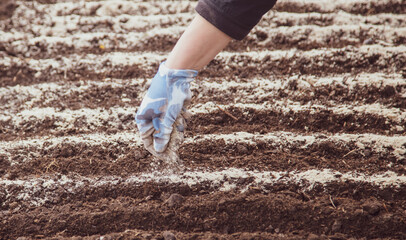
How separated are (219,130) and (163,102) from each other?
1.73 ft

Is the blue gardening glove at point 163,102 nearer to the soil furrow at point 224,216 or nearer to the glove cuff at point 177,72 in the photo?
the glove cuff at point 177,72

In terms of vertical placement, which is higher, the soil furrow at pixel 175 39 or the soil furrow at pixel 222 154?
the soil furrow at pixel 175 39

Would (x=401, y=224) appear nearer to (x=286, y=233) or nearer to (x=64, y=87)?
(x=286, y=233)

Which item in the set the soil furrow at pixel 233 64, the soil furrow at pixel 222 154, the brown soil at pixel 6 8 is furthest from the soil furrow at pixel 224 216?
the brown soil at pixel 6 8

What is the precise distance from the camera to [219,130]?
1862 millimetres

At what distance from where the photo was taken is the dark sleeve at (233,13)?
1135 millimetres

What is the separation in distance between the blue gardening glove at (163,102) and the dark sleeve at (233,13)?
0.26 m

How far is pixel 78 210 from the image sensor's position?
1.58 metres

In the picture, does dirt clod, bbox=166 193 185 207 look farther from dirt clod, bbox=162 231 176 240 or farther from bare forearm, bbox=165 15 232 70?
bare forearm, bbox=165 15 232 70

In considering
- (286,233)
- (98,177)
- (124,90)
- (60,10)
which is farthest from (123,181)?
(60,10)

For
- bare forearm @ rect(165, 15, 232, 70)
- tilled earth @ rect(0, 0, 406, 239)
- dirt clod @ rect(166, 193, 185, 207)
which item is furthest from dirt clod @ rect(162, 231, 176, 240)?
bare forearm @ rect(165, 15, 232, 70)

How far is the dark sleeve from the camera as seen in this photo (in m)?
1.13

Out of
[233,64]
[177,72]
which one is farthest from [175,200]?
[233,64]

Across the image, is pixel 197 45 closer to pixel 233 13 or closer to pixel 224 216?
pixel 233 13
